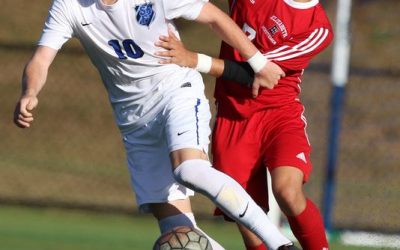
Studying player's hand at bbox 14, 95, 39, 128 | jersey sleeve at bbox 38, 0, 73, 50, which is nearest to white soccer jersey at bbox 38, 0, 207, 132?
jersey sleeve at bbox 38, 0, 73, 50

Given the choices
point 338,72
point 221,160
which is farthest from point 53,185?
point 221,160

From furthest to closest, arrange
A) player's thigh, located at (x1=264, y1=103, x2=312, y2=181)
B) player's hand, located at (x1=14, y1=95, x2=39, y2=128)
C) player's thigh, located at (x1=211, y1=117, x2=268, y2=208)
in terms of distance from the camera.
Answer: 1. player's thigh, located at (x1=211, y1=117, x2=268, y2=208)
2. player's thigh, located at (x1=264, y1=103, x2=312, y2=181)
3. player's hand, located at (x1=14, y1=95, x2=39, y2=128)

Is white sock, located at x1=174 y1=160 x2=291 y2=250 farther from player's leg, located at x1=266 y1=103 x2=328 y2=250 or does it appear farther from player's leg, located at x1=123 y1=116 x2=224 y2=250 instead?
player's leg, located at x1=266 y1=103 x2=328 y2=250

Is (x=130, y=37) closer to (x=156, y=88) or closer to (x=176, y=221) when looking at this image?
(x=156, y=88)

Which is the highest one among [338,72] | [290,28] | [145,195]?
[290,28]

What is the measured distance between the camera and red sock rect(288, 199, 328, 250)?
674 cm

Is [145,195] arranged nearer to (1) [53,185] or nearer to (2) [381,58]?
(1) [53,185]

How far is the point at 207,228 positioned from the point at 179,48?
15.0ft

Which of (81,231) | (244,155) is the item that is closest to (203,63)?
(244,155)

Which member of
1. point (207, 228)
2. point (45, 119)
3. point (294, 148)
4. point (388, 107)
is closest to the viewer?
point (294, 148)

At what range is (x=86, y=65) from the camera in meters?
14.7

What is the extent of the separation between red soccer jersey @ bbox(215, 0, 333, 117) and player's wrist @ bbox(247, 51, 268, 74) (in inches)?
9.8

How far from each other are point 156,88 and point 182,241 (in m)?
0.90

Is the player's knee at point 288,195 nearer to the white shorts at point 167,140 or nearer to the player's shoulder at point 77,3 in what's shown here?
the white shorts at point 167,140
